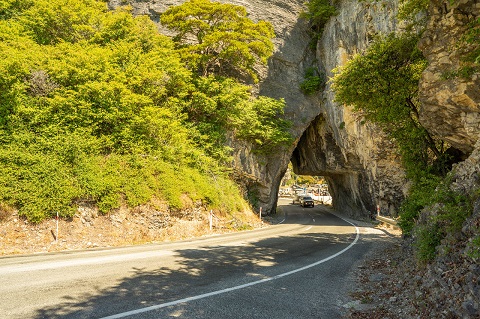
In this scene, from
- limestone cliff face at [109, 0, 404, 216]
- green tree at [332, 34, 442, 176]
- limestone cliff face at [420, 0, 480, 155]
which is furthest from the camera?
limestone cliff face at [109, 0, 404, 216]

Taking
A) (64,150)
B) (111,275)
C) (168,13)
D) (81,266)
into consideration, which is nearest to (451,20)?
(111,275)

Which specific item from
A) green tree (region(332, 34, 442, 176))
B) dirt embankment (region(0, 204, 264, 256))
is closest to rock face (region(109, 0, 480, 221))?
green tree (region(332, 34, 442, 176))

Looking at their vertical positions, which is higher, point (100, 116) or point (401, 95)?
point (100, 116)

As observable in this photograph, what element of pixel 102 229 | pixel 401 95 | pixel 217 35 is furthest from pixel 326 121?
pixel 102 229

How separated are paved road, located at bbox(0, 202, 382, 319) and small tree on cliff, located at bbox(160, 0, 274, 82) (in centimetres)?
1700

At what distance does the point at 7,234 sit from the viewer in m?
9.70

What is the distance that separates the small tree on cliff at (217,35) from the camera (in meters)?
21.5

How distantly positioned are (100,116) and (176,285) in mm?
10553

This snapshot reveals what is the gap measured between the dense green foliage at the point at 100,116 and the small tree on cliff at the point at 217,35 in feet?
6.44

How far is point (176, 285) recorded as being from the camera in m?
5.54

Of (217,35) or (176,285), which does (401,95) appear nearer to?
(176,285)

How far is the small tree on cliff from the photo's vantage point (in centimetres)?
2145

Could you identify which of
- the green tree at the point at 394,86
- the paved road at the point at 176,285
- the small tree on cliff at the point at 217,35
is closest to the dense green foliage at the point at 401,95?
the green tree at the point at 394,86

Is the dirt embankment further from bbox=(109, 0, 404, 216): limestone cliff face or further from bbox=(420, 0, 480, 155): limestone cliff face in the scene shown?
bbox=(420, 0, 480, 155): limestone cliff face
